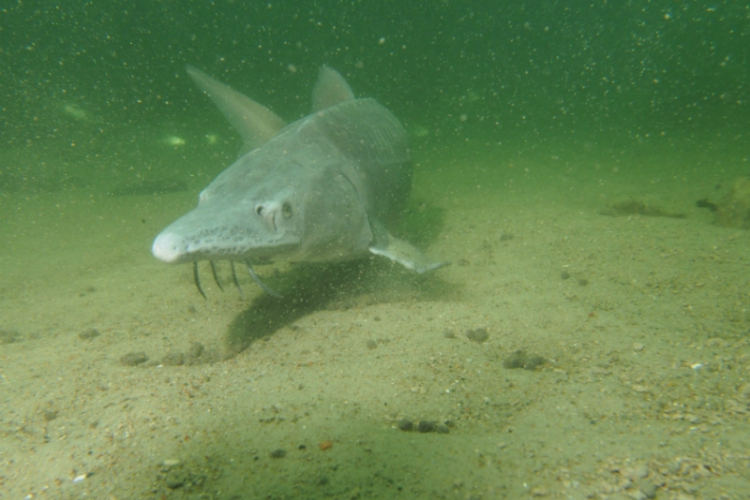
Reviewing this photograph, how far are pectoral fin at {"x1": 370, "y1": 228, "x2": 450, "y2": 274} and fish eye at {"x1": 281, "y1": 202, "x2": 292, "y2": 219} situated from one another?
106 centimetres

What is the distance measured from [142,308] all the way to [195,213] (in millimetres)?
2186

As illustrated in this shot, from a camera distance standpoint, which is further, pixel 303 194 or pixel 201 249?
pixel 303 194

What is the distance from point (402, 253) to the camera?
396 cm

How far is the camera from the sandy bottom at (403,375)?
5.33ft

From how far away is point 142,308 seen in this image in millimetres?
4363

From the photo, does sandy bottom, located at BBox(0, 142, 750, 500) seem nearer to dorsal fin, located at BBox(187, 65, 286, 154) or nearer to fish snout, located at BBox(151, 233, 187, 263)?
fish snout, located at BBox(151, 233, 187, 263)

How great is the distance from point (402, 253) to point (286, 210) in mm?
1309

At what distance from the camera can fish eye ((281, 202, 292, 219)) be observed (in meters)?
3.17

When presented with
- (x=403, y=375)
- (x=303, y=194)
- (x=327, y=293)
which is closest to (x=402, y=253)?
(x=327, y=293)

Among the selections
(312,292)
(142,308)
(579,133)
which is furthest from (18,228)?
(579,133)

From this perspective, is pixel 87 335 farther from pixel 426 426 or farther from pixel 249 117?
pixel 249 117

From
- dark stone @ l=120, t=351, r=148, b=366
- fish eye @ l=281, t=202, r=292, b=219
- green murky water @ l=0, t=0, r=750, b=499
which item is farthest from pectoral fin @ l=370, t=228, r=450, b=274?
dark stone @ l=120, t=351, r=148, b=366

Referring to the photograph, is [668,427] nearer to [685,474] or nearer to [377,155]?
[685,474]

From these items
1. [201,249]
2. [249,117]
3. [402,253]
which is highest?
[249,117]
